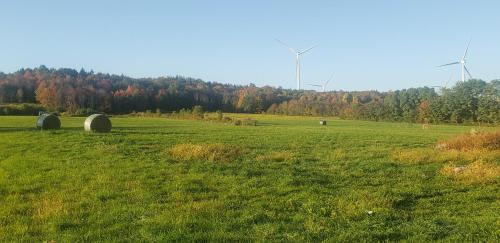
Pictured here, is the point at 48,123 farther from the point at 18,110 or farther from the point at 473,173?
the point at 18,110

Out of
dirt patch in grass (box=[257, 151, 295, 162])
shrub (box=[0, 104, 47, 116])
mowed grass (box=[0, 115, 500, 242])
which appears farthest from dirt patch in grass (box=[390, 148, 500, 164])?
shrub (box=[0, 104, 47, 116])

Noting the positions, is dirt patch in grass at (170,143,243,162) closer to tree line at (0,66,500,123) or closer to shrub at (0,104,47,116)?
tree line at (0,66,500,123)

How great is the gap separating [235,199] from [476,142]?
15.6 m

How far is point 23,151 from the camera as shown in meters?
19.4

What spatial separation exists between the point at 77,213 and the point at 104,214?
529mm

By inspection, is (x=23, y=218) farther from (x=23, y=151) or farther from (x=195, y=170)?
(x=23, y=151)

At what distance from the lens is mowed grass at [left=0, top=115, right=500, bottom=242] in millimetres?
8086

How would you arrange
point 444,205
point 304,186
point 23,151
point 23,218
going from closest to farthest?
point 23,218, point 444,205, point 304,186, point 23,151

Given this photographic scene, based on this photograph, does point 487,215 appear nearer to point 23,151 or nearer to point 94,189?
point 94,189

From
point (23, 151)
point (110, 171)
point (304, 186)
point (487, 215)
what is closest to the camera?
point (487, 215)

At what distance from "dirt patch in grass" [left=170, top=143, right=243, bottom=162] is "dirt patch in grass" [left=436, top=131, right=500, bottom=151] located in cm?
1032

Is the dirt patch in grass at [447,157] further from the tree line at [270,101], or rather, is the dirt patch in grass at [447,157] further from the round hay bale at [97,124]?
the tree line at [270,101]

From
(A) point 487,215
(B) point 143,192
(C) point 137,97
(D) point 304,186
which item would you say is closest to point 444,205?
(A) point 487,215

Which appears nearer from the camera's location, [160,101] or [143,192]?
[143,192]
